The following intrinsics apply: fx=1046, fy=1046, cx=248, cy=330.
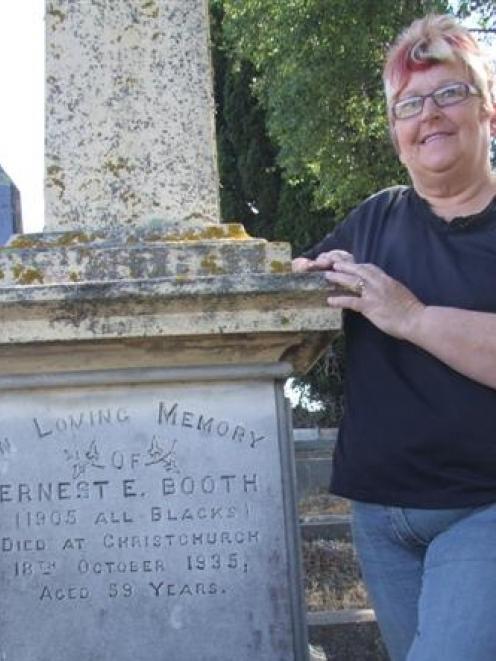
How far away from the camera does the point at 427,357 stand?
2.27m

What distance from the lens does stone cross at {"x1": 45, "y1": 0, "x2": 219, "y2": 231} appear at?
274 cm

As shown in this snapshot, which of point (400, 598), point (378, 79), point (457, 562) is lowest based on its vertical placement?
point (400, 598)

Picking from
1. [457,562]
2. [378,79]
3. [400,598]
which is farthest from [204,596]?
[378,79]

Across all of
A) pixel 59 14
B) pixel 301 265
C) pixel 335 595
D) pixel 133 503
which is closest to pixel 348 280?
pixel 301 265

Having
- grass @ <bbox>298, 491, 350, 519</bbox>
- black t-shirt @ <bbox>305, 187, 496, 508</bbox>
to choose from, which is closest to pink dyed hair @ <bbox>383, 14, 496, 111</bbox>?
black t-shirt @ <bbox>305, 187, 496, 508</bbox>

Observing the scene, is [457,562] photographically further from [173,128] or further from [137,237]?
[173,128]

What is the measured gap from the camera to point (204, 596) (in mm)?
2525

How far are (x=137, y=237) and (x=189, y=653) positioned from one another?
1.03 metres

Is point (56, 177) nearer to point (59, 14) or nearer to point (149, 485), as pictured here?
point (59, 14)

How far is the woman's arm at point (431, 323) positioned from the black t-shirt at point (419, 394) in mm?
51

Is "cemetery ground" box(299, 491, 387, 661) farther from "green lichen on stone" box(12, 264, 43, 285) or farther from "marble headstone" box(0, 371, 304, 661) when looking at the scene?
"green lichen on stone" box(12, 264, 43, 285)

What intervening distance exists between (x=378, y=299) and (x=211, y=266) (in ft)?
1.43

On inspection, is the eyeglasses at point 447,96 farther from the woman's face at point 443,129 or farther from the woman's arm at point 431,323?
the woman's arm at point 431,323

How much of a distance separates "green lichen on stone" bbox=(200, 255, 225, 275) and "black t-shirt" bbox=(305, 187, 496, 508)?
1.07ft
